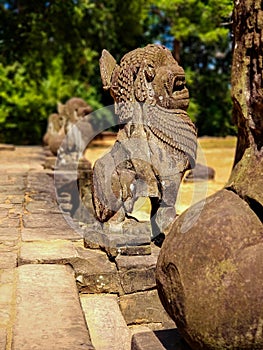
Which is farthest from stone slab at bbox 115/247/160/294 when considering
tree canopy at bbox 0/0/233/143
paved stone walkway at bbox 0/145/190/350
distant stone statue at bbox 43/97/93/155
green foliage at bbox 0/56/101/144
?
green foliage at bbox 0/56/101/144

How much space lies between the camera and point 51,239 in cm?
477

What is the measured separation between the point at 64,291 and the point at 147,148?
134cm

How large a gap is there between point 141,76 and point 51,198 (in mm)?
2934

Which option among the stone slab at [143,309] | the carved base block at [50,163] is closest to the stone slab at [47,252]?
the stone slab at [143,309]

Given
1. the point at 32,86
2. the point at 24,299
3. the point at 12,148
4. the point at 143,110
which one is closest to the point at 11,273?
the point at 24,299

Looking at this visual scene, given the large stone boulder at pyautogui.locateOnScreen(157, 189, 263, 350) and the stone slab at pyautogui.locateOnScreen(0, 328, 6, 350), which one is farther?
the stone slab at pyautogui.locateOnScreen(0, 328, 6, 350)

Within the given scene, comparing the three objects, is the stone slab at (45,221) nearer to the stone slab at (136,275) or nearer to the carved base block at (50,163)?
the stone slab at (136,275)

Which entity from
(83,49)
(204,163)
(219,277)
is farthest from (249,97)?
(83,49)

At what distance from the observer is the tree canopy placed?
15617 millimetres

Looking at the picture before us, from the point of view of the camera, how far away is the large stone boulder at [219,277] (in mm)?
2389

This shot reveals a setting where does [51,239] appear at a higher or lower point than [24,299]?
lower

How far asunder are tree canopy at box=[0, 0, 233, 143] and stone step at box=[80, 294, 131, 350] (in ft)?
33.4

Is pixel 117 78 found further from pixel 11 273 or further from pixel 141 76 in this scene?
pixel 11 273

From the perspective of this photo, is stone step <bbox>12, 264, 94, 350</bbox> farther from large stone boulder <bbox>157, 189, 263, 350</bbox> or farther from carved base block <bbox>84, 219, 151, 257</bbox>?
large stone boulder <bbox>157, 189, 263, 350</bbox>
